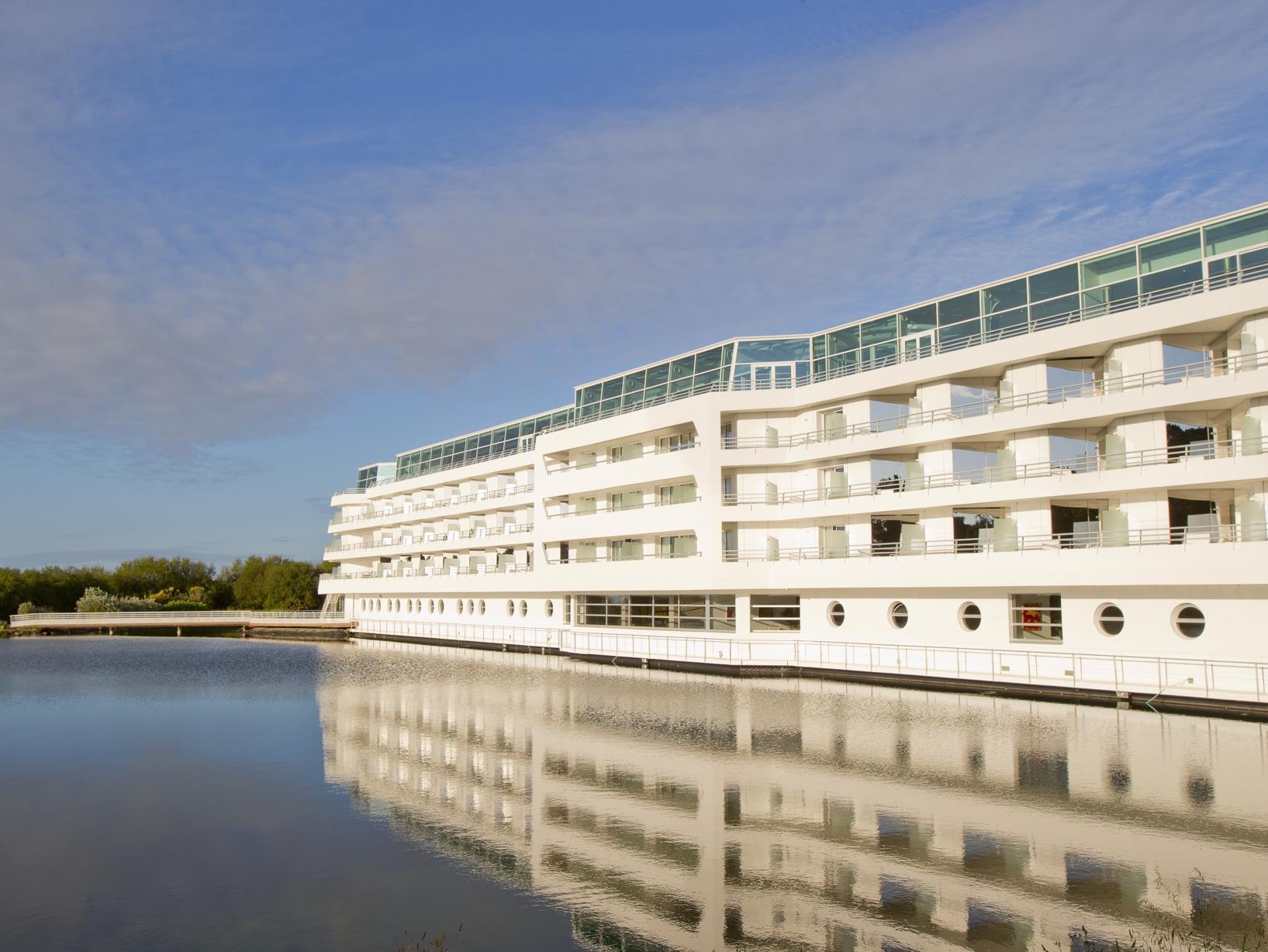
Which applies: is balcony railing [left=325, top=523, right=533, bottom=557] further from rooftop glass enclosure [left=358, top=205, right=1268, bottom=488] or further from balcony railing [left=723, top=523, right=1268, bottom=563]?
balcony railing [left=723, top=523, right=1268, bottom=563]

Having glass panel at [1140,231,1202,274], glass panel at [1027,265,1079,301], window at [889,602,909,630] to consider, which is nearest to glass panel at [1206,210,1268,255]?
glass panel at [1140,231,1202,274]

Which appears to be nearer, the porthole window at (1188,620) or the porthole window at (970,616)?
the porthole window at (1188,620)

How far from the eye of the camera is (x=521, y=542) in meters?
57.6

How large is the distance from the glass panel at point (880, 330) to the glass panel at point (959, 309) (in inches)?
84.7

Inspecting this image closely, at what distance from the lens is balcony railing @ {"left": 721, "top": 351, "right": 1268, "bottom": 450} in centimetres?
2866

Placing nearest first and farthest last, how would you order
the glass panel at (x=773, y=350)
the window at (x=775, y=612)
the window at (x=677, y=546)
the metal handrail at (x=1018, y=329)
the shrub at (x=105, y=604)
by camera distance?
the metal handrail at (x=1018, y=329) → the window at (x=775, y=612) → the glass panel at (x=773, y=350) → the window at (x=677, y=546) → the shrub at (x=105, y=604)

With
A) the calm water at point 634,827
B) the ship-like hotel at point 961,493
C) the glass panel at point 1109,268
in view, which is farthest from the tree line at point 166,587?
the glass panel at point 1109,268

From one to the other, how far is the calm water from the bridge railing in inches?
2103

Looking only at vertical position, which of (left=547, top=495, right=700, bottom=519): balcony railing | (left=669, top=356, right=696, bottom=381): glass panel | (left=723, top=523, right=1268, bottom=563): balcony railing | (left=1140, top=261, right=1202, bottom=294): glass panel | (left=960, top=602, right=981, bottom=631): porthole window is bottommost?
(left=960, top=602, right=981, bottom=631): porthole window

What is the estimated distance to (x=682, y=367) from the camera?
45.3m

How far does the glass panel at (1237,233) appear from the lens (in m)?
27.7

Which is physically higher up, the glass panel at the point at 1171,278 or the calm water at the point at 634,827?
the glass panel at the point at 1171,278

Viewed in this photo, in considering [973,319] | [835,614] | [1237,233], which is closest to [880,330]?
[973,319]

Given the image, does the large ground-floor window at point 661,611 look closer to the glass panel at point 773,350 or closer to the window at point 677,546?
the window at point 677,546
